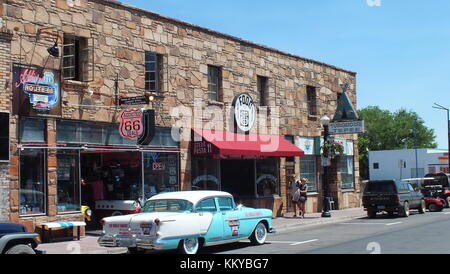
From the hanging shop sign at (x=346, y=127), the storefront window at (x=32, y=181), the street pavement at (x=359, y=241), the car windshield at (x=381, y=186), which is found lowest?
the street pavement at (x=359, y=241)

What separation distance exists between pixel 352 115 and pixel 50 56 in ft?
53.2

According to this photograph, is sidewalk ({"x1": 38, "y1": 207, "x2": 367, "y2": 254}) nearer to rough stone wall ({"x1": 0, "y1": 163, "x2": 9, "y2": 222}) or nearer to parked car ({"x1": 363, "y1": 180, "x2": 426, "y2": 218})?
parked car ({"x1": 363, "y1": 180, "x2": 426, "y2": 218})

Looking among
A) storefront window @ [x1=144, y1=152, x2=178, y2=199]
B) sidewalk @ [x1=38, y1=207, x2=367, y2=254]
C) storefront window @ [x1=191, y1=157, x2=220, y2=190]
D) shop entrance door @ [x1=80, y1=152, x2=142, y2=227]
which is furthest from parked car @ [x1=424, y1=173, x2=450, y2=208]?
shop entrance door @ [x1=80, y1=152, x2=142, y2=227]

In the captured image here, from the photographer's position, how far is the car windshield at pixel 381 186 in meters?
Answer: 23.9

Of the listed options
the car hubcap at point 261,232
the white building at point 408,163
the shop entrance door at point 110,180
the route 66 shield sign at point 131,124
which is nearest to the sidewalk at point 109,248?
the shop entrance door at point 110,180

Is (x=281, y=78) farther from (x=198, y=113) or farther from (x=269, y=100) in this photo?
(x=198, y=113)

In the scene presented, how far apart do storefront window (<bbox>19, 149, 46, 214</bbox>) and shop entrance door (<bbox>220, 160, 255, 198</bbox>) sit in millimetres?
8815

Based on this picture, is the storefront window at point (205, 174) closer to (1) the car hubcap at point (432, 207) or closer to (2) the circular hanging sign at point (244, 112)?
(2) the circular hanging sign at point (244, 112)

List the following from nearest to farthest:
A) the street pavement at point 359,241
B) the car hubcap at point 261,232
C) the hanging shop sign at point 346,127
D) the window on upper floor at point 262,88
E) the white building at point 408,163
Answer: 1. the street pavement at point 359,241
2. the car hubcap at point 261,232
3. the window on upper floor at point 262,88
4. the hanging shop sign at point 346,127
5. the white building at point 408,163

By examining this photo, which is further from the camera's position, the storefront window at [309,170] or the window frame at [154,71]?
the storefront window at [309,170]

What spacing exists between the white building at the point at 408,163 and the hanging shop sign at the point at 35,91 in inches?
1929

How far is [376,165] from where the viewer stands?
67.7 metres

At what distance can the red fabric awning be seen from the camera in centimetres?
1981
